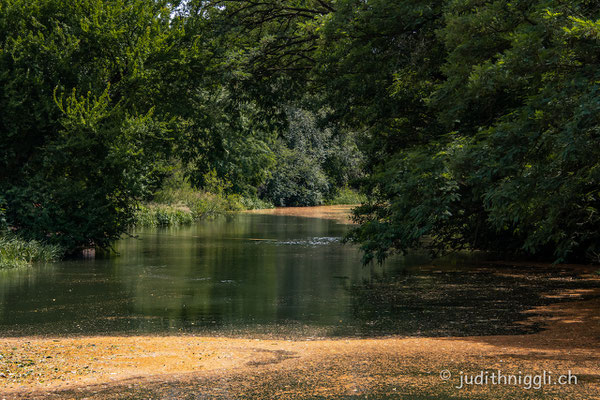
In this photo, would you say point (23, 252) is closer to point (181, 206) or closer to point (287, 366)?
point (287, 366)

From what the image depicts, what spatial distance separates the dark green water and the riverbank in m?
1.36

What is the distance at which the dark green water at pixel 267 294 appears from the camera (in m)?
12.0

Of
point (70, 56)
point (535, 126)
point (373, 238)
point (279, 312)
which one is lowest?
point (279, 312)

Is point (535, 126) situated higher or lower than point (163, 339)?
higher

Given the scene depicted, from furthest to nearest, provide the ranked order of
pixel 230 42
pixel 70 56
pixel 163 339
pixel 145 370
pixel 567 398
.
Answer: pixel 230 42 < pixel 70 56 < pixel 163 339 < pixel 145 370 < pixel 567 398

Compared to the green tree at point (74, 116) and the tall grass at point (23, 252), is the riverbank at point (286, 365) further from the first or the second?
the green tree at point (74, 116)

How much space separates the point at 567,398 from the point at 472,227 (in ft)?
36.7

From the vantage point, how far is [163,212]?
3722 centimetres

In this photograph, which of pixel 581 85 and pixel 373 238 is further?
pixel 373 238

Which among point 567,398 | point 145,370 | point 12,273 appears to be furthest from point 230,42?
point 567,398

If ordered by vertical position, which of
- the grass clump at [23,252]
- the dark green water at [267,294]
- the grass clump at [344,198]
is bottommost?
the dark green water at [267,294]

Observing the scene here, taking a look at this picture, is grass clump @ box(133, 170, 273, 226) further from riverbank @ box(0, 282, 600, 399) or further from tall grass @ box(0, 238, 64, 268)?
riverbank @ box(0, 282, 600, 399)

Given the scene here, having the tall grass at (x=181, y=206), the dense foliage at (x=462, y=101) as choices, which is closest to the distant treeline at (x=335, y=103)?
the dense foliage at (x=462, y=101)

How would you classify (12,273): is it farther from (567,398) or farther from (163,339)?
(567,398)
